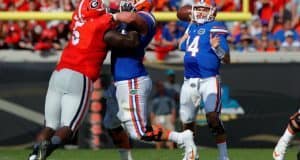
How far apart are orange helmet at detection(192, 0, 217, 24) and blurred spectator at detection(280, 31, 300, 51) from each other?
4.31 m

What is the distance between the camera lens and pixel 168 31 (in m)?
14.3

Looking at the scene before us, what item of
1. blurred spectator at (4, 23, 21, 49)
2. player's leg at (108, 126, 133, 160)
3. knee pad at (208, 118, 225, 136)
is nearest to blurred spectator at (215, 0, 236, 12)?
blurred spectator at (4, 23, 21, 49)

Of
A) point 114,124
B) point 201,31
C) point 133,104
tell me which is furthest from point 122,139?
point 201,31

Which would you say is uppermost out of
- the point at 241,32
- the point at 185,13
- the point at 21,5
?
the point at 185,13

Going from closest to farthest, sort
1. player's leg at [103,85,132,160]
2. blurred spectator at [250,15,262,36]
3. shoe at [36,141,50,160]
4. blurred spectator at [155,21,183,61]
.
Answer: shoe at [36,141,50,160] → player's leg at [103,85,132,160] → blurred spectator at [155,21,183,61] → blurred spectator at [250,15,262,36]

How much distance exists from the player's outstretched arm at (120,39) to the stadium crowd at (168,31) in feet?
16.7

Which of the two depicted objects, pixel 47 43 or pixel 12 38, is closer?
pixel 47 43

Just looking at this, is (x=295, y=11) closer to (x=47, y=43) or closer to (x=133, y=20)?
(x=47, y=43)

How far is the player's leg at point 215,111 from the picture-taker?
9.64 m

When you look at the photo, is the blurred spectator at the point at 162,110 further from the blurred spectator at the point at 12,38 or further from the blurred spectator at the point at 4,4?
the blurred spectator at the point at 4,4

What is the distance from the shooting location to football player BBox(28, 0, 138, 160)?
7953mm

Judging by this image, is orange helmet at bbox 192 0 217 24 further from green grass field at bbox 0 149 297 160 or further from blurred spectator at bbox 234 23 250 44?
blurred spectator at bbox 234 23 250 44

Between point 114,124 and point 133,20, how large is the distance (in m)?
1.24

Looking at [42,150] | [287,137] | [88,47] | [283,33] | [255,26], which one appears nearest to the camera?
[42,150]
